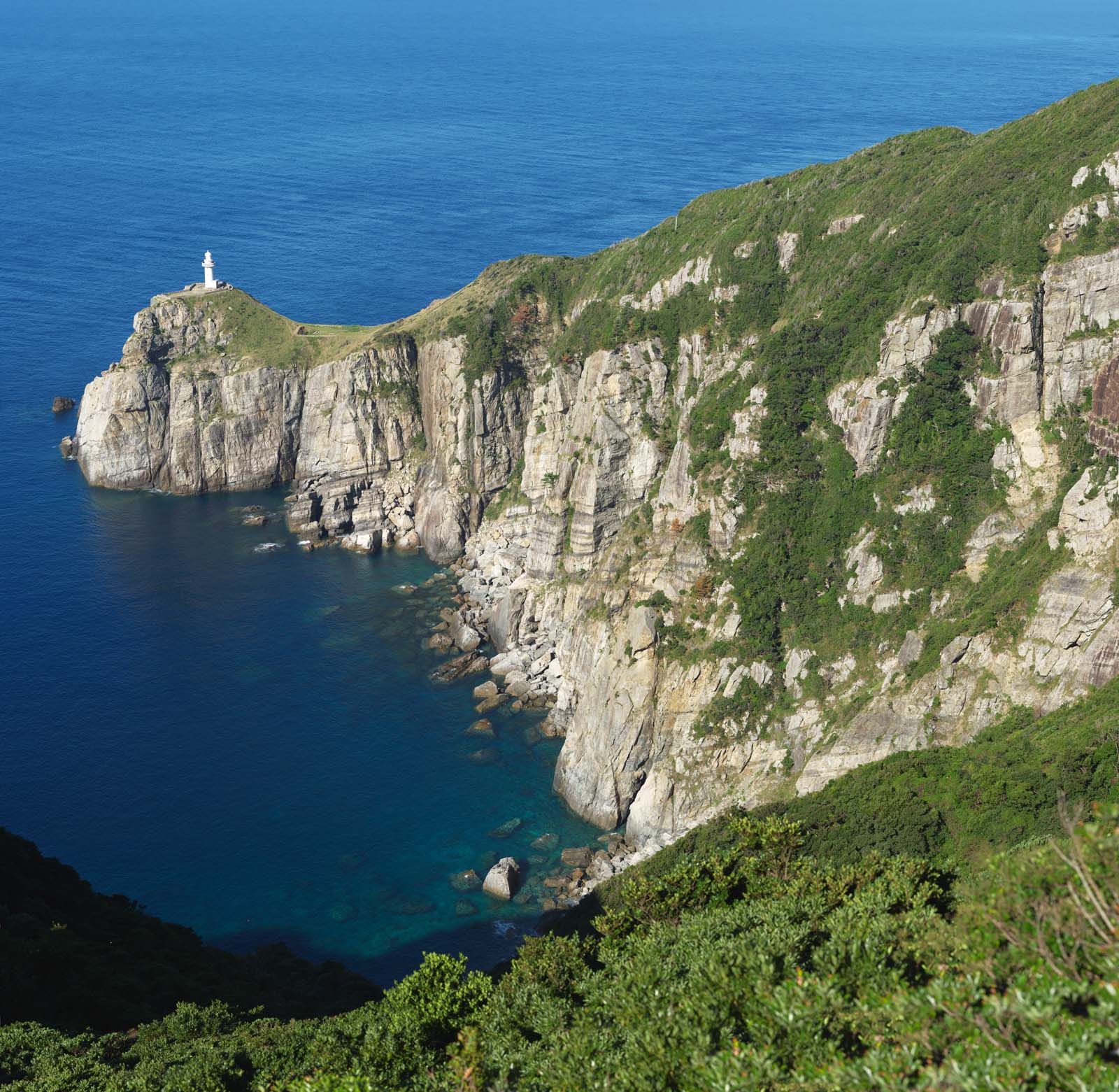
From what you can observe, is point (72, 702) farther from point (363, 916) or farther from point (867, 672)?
point (867, 672)

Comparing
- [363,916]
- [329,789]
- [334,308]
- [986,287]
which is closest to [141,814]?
[329,789]

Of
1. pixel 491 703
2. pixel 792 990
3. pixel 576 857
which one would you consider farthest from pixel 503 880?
pixel 792 990

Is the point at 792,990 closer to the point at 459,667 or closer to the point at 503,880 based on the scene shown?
the point at 503,880

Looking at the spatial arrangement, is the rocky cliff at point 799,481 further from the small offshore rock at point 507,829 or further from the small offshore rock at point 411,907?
the small offshore rock at point 411,907

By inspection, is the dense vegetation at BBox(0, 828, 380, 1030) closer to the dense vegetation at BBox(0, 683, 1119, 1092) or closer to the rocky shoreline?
the dense vegetation at BBox(0, 683, 1119, 1092)

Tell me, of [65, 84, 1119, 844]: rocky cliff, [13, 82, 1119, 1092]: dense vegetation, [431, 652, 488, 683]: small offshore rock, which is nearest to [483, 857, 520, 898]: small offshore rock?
[13, 82, 1119, 1092]: dense vegetation

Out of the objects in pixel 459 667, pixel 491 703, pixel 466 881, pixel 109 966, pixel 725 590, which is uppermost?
pixel 725 590

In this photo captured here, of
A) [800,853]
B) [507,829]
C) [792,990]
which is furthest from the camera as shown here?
[507,829]

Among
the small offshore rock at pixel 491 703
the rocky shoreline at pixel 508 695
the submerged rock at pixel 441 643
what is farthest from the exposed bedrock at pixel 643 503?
the submerged rock at pixel 441 643
